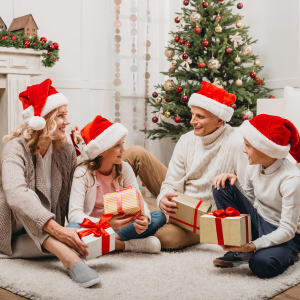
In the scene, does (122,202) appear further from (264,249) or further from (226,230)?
(264,249)

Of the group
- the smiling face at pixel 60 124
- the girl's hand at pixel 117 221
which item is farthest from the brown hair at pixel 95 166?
the girl's hand at pixel 117 221

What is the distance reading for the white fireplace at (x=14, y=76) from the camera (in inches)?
119

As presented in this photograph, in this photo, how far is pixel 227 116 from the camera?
77.7 inches

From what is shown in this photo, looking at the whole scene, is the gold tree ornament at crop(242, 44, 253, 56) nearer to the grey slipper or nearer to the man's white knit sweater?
the man's white knit sweater

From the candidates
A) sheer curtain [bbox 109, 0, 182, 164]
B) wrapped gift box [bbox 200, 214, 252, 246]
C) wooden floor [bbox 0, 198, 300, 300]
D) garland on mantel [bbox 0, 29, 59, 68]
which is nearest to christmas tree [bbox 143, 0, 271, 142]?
sheer curtain [bbox 109, 0, 182, 164]

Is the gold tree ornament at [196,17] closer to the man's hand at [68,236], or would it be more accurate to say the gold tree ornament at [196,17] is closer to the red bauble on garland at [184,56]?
the red bauble on garland at [184,56]

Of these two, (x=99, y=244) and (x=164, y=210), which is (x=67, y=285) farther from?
(x=164, y=210)

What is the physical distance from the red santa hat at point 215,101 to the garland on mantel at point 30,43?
1650 millimetres

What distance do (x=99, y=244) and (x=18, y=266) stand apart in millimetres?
429

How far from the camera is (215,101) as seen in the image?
197cm

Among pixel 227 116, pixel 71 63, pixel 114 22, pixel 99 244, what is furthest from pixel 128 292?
pixel 114 22

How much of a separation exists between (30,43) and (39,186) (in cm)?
176

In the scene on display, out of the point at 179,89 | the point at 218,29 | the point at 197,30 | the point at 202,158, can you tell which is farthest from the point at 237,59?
the point at 202,158

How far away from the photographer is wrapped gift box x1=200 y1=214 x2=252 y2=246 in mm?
1465
